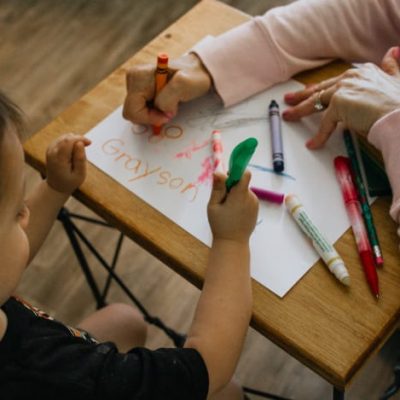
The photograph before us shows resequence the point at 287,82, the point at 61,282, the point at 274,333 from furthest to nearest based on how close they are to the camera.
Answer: the point at 61,282, the point at 287,82, the point at 274,333

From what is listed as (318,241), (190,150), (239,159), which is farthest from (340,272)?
(190,150)

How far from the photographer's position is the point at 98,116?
85 centimetres

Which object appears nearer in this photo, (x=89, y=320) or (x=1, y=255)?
(x=1, y=255)

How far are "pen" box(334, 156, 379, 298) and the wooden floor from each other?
640 millimetres

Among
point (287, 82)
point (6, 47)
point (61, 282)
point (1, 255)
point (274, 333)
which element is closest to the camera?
point (1, 255)

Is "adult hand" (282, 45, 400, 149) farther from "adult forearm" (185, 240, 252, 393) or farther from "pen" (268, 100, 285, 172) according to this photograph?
"adult forearm" (185, 240, 252, 393)

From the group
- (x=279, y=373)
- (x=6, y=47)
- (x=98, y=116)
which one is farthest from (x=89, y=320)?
(x=6, y=47)

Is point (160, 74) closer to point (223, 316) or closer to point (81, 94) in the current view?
point (223, 316)

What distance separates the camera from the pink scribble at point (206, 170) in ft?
2.52

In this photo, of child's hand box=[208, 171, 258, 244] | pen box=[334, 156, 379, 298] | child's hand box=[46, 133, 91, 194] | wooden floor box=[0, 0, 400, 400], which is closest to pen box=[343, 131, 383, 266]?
pen box=[334, 156, 379, 298]

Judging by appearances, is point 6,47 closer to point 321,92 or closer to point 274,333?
point 321,92

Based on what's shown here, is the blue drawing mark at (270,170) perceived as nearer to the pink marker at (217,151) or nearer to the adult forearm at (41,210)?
the pink marker at (217,151)

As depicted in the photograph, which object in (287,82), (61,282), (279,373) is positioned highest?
(287,82)

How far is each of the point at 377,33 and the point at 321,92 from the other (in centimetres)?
16
